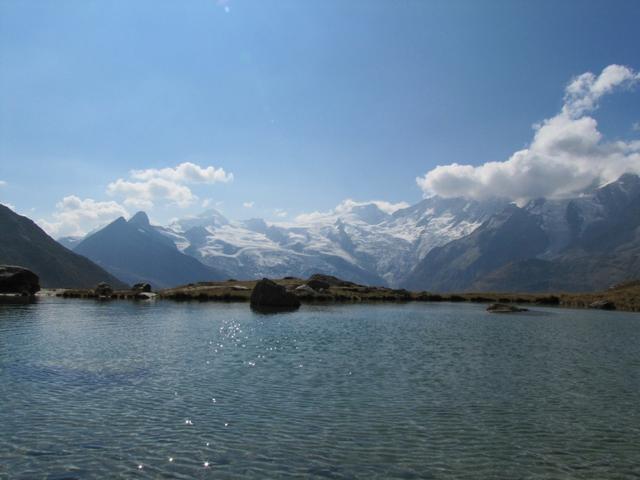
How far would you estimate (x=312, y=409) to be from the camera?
28.4m

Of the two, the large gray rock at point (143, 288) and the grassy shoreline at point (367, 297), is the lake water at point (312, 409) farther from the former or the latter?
the large gray rock at point (143, 288)

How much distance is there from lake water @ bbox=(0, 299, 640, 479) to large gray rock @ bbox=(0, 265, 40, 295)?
117 m

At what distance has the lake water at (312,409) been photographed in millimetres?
20594

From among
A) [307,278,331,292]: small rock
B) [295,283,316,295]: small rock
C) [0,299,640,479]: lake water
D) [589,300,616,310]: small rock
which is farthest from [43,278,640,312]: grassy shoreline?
[0,299,640,479]: lake water

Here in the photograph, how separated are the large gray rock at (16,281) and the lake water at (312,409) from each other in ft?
385

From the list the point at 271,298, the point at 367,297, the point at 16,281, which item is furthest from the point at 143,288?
the point at 367,297

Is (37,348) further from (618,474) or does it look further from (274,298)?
(274,298)

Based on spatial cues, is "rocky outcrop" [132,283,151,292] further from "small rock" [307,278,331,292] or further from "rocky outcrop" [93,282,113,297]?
"small rock" [307,278,331,292]

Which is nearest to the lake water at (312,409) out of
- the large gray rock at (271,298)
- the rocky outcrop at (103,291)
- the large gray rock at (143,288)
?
the large gray rock at (271,298)

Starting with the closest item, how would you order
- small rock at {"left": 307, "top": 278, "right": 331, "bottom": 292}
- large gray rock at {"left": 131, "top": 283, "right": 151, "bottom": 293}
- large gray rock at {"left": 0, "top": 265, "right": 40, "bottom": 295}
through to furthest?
large gray rock at {"left": 0, "top": 265, "right": 40, "bottom": 295}
small rock at {"left": 307, "top": 278, "right": 331, "bottom": 292}
large gray rock at {"left": 131, "top": 283, "right": 151, "bottom": 293}

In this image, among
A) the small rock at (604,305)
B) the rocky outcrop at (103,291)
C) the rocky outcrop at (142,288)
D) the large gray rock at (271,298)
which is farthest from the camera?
the rocky outcrop at (142,288)

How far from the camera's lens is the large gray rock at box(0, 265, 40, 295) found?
504 feet

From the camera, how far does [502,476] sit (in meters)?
19.6

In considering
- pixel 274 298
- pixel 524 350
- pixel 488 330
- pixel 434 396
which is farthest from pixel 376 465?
pixel 274 298
